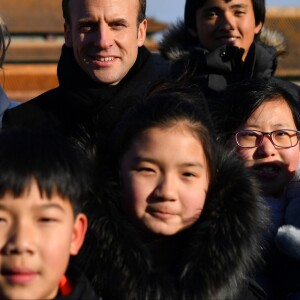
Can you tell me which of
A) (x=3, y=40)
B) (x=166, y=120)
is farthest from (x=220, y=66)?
(x=166, y=120)

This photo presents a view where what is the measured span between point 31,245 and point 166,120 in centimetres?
61

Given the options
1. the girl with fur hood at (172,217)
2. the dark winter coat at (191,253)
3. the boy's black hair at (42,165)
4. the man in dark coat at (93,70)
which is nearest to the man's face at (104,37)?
the man in dark coat at (93,70)

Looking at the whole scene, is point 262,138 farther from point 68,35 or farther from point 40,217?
point 40,217

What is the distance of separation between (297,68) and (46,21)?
10.7 meters

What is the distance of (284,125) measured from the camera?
281 centimetres

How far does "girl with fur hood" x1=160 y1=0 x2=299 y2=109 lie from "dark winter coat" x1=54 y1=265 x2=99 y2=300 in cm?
107

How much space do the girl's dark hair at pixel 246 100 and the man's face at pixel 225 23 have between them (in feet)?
2.04

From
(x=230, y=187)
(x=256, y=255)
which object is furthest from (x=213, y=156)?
(x=256, y=255)

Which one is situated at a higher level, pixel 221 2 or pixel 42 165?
pixel 221 2

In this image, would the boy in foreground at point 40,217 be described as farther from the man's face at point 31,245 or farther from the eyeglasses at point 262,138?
the eyeglasses at point 262,138

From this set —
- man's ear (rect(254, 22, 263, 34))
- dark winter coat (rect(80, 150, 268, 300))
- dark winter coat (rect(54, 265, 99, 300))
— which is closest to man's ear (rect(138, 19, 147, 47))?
man's ear (rect(254, 22, 263, 34))

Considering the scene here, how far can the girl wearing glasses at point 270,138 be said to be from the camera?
272 centimetres

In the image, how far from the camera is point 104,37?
2852 millimetres

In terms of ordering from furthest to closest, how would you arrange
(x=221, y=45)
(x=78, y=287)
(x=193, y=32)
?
1. (x=193, y=32)
2. (x=221, y=45)
3. (x=78, y=287)
